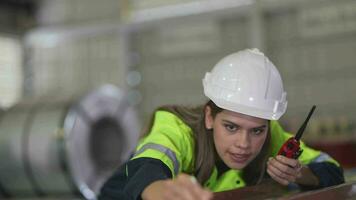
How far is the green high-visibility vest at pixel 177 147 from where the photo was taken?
58.5 inches

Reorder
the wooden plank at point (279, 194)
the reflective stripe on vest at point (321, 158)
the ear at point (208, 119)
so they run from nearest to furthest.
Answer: the wooden plank at point (279, 194), the ear at point (208, 119), the reflective stripe on vest at point (321, 158)

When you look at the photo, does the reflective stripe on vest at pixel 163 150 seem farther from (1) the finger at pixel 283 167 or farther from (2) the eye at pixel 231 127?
(1) the finger at pixel 283 167

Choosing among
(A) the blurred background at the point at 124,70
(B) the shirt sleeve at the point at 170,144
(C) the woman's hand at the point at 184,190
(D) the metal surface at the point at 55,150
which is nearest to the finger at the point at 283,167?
(B) the shirt sleeve at the point at 170,144

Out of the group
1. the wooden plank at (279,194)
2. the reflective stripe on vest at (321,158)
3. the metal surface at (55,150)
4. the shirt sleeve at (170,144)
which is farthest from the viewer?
the metal surface at (55,150)

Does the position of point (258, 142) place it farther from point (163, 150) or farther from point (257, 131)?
point (163, 150)

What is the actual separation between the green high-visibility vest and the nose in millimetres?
163

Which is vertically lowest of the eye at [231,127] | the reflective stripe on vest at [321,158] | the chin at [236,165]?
the reflective stripe on vest at [321,158]

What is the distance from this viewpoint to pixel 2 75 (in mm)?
7441

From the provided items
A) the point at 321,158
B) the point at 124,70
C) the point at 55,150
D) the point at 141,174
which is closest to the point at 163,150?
the point at 141,174

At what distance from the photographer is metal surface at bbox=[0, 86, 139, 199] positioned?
14.1 ft

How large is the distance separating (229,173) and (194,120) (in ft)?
0.69

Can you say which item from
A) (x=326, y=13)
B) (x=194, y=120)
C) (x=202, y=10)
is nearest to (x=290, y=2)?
(x=326, y=13)

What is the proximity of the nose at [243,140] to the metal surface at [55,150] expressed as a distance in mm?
2861

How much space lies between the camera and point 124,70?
7.11 m
